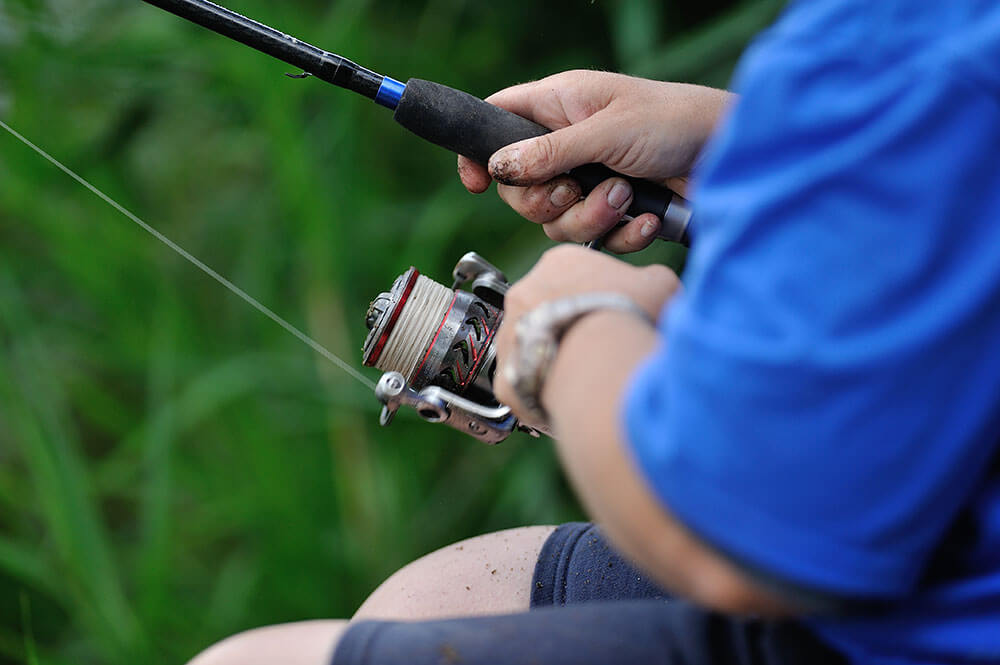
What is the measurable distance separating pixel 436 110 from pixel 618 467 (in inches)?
22.4

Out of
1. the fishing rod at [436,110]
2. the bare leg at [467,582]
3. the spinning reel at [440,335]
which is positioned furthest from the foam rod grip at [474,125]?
the bare leg at [467,582]

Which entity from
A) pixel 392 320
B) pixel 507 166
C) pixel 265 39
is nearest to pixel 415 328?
pixel 392 320

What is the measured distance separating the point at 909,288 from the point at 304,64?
68 centimetres

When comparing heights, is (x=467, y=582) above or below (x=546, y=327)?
below

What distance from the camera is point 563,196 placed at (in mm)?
1030

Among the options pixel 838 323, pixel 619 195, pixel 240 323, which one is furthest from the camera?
pixel 240 323

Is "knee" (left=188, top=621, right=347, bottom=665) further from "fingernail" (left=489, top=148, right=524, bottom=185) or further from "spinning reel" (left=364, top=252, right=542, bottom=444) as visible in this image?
"fingernail" (left=489, top=148, right=524, bottom=185)

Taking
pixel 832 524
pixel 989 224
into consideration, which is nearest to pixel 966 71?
pixel 989 224

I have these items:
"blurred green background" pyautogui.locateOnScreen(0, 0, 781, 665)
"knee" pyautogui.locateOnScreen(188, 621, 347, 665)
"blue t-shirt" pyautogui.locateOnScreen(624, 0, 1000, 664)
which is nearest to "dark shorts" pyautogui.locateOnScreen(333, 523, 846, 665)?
"knee" pyautogui.locateOnScreen(188, 621, 347, 665)

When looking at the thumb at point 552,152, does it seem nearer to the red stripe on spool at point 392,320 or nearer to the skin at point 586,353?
Result: the skin at point 586,353

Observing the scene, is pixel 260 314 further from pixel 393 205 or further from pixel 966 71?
pixel 966 71

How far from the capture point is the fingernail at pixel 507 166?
3.25 feet

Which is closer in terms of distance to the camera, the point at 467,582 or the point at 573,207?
the point at 467,582

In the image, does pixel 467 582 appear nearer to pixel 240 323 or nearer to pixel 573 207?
pixel 573 207
